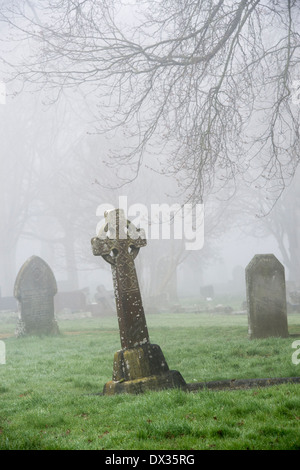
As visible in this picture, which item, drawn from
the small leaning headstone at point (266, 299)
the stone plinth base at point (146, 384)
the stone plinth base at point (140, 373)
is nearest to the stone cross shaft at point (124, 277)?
the stone plinth base at point (140, 373)

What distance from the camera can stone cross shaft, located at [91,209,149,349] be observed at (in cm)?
675

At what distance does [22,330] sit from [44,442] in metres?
11.4

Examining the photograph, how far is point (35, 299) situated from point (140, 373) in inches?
381

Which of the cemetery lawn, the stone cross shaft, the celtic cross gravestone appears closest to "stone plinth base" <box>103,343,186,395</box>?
the celtic cross gravestone

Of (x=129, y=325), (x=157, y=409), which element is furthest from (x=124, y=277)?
(x=157, y=409)

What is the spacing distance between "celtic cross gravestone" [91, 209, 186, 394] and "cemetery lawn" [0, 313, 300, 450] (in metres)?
0.47

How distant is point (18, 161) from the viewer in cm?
3819

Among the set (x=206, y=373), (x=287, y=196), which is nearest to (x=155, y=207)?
(x=287, y=196)

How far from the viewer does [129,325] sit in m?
6.75

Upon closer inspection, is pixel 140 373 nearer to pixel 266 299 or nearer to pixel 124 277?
pixel 124 277

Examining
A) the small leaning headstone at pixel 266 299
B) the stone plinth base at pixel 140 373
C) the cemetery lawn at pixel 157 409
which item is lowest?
the cemetery lawn at pixel 157 409

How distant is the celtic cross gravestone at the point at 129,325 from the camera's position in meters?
6.43

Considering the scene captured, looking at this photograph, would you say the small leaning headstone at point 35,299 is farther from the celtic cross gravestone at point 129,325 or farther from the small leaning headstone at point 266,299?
the celtic cross gravestone at point 129,325
